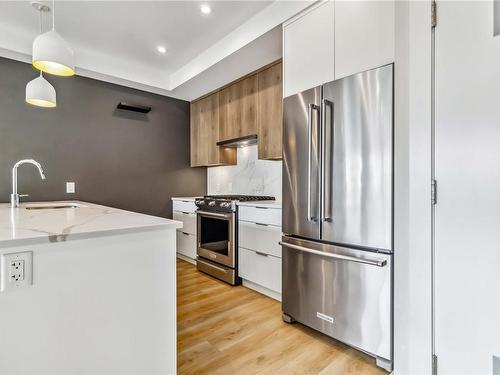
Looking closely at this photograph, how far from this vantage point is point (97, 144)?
3424 millimetres

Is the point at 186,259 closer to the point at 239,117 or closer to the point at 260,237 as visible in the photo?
the point at 260,237

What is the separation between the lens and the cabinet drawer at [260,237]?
2508 mm

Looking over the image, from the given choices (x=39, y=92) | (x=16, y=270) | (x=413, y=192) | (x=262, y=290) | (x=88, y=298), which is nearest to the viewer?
(x=16, y=270)

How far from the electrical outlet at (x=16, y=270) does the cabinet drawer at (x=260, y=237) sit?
1.87 m

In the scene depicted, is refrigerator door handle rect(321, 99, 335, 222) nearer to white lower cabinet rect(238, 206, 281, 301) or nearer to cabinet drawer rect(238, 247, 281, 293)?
white lower cabinet rect(238, 206, 281, 301)

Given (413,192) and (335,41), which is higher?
(335,41)

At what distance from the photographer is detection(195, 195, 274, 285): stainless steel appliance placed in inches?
115

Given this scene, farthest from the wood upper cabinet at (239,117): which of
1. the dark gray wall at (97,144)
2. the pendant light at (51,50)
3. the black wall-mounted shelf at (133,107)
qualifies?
the pendant light at (51,50)

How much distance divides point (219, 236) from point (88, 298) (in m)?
2.17

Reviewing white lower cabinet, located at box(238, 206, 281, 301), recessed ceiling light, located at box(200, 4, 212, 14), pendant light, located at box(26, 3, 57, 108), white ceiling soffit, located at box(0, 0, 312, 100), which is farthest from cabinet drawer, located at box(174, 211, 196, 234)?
recessed ceiling light, located at box(200, 4, 212, 14)

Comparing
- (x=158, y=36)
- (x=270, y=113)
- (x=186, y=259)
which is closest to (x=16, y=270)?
(x=270, y=113)

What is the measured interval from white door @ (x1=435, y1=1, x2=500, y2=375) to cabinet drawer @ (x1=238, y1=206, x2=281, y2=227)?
1.31 meters

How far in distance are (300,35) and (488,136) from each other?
1.46 metres

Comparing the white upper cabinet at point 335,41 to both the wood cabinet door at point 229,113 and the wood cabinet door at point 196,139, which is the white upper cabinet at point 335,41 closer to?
the wood cabinet door at point 229,113
